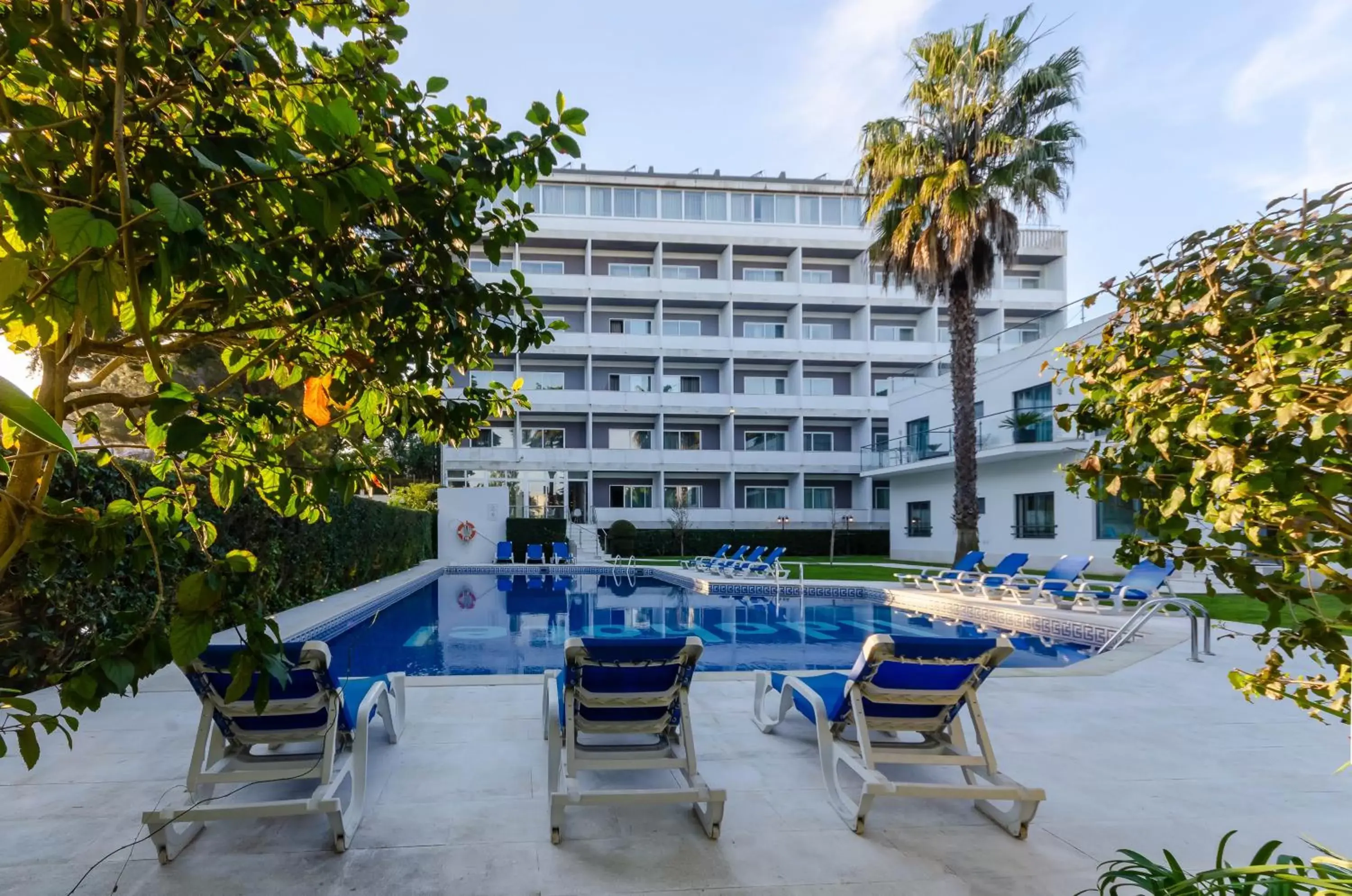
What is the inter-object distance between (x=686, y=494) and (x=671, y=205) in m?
13.9

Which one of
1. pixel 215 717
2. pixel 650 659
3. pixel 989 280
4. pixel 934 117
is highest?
pixel 934 117

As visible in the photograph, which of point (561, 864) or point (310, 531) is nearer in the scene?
point (561, 864)

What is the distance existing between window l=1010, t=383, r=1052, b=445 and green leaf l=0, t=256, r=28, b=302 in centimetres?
2108

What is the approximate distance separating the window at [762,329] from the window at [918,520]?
34.5ft

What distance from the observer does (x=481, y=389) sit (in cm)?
270

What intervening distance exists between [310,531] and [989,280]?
48.0ft

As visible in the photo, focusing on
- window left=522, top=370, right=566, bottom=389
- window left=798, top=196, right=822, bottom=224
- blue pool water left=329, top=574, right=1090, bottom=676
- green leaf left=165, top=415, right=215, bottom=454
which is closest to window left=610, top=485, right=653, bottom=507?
window left=522, top=370, right=566, bottom=389

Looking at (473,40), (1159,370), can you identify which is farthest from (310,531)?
(1159,370)

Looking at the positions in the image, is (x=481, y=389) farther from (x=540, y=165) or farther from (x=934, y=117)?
(x=934, y=117)

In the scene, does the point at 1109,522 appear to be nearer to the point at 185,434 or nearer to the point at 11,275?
the point at 185,434

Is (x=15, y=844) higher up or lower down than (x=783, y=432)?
lower down

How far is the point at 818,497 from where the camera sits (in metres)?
33.1

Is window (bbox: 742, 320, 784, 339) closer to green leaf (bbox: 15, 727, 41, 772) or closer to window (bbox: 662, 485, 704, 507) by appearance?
window (bbox: 662, 485, 704, 507)

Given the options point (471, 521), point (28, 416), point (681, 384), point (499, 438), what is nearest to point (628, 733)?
point (28, 416)
